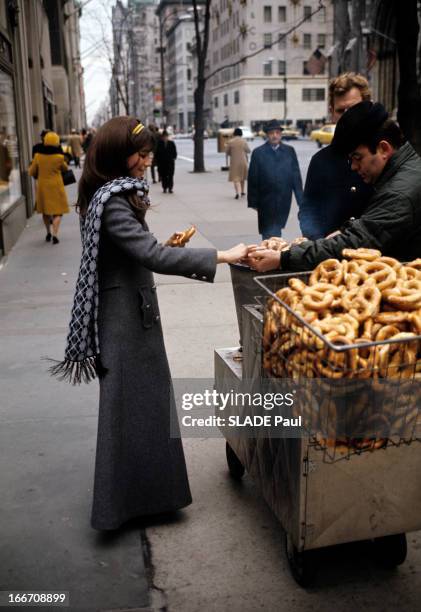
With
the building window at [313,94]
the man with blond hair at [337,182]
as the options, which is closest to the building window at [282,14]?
the building window at [313,94]

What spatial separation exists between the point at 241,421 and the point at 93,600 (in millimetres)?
1112

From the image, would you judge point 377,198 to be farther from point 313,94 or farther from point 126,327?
point 313,94

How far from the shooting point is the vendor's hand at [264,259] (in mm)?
3377

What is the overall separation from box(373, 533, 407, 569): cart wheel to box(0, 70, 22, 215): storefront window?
10.0 meters

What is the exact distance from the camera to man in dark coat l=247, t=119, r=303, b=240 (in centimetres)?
970

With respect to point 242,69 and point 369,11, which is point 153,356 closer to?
point 369,11

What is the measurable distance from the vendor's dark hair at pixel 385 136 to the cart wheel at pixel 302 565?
1.79 metres

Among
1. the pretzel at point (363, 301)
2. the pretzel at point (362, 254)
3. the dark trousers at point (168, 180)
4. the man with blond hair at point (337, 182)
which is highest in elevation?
the man with blond hair at point (337, 182)

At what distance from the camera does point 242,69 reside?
3910 inches

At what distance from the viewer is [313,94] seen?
100562 millimetres

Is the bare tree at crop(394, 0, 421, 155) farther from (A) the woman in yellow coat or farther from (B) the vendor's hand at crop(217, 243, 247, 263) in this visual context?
(B) the vendor's hand at crop(217, 243, 247, 263)

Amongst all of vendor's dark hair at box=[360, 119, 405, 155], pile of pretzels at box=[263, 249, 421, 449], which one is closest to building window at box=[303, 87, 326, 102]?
vendor's dark hair at box=[360, 119, 405, 155]

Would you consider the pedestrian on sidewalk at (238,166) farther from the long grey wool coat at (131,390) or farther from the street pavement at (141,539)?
the long grey wool coat at (131,390)

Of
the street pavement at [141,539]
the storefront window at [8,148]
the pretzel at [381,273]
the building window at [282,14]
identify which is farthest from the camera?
the building window at [282,14]
